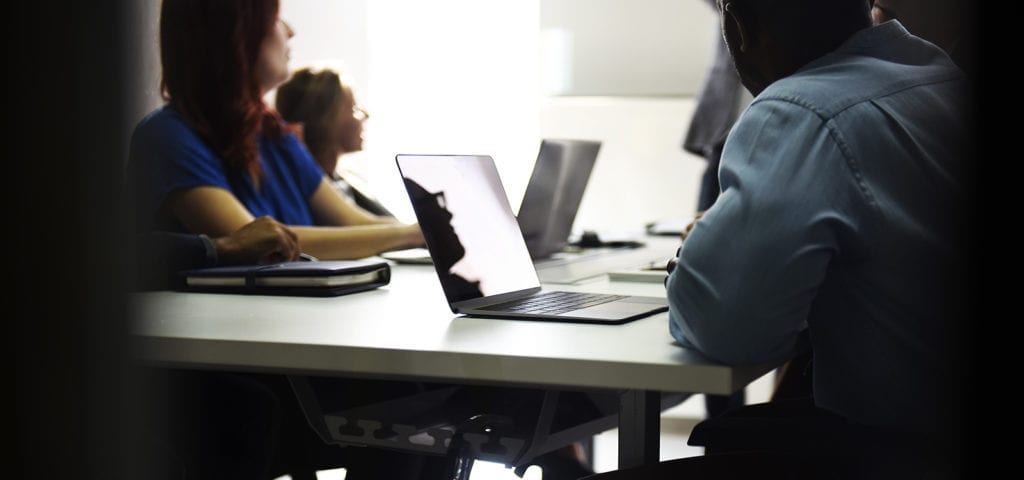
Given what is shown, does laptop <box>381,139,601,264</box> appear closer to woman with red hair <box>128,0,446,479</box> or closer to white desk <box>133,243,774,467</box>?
woman with red hair <box>128,0,446,479</box>

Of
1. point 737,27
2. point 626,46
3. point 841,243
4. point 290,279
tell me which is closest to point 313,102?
point 626,46

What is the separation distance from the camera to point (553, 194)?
1.98m

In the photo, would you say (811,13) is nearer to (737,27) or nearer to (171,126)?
(737,27)

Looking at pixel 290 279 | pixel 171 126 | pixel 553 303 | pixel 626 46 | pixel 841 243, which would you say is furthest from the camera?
pixel 626 46

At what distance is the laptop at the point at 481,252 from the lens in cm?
118

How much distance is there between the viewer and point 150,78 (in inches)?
11.3

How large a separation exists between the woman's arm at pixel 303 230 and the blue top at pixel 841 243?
1021 millimetres

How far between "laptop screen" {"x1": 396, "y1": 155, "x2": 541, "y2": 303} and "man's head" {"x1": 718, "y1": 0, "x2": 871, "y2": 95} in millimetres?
399

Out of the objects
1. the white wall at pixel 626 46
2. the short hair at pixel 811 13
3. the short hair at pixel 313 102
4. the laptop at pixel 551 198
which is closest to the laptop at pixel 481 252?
the short hair at pixel 811 13

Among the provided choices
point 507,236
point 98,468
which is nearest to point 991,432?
point 98,468

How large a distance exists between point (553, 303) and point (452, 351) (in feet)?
1.15

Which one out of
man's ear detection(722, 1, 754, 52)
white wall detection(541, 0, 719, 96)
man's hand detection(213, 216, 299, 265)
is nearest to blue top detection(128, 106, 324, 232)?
man's hand detection(213, 216, 299, 265)

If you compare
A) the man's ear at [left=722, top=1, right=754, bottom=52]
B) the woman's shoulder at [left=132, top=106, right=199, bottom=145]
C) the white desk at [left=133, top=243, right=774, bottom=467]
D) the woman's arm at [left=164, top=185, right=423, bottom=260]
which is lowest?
the woman's arm at [left=164, top=185, right=423, bottom=260]

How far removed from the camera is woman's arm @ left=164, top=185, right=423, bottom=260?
182 cm
